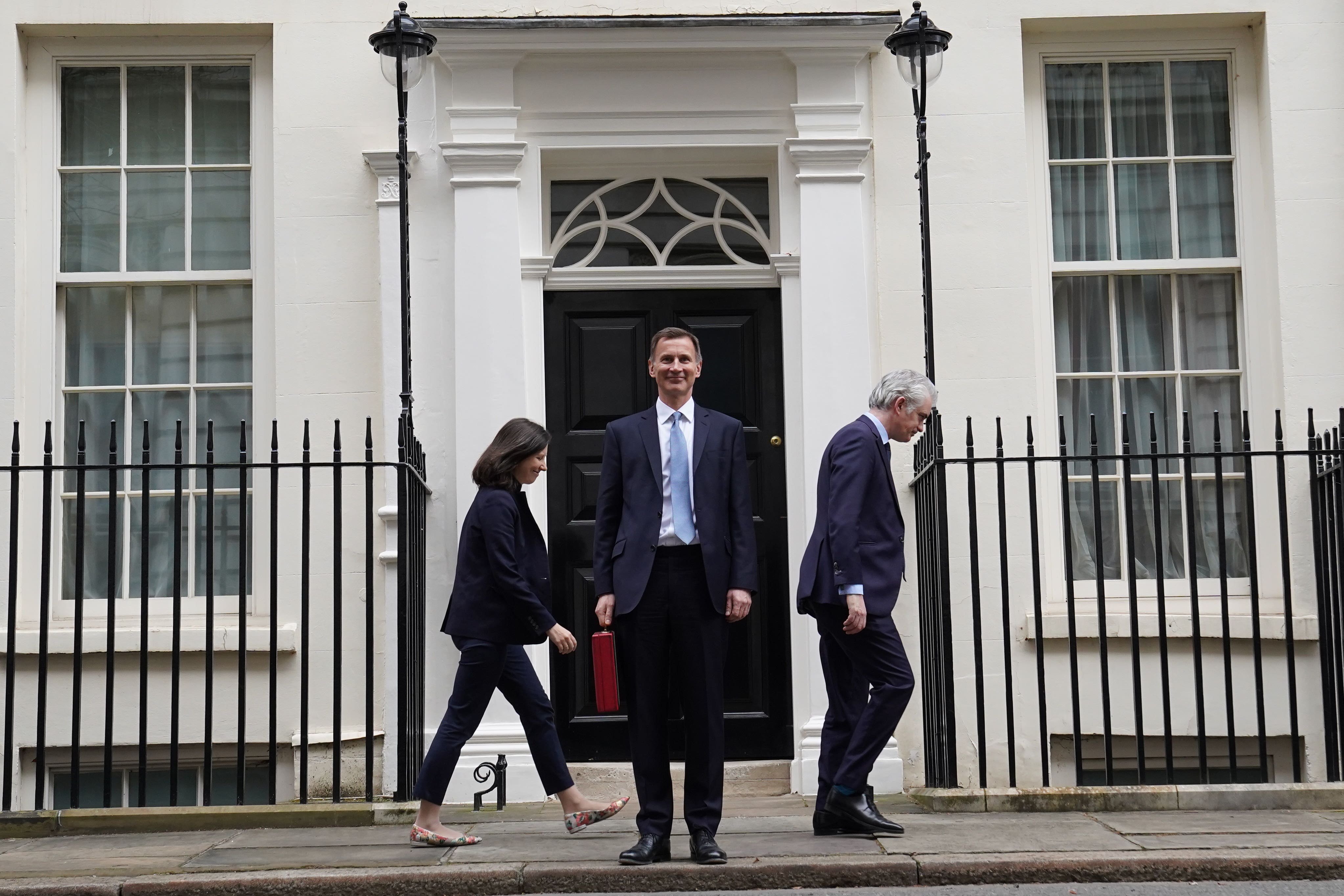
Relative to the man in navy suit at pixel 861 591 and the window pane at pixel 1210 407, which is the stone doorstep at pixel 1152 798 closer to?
the man in navy suit at pixel 861 591

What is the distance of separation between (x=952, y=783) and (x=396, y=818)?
2359 millimetres

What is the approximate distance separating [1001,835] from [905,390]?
5.62ft

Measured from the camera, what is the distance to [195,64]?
8062 millimetres

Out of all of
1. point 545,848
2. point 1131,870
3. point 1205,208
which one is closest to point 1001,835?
point 1131,870

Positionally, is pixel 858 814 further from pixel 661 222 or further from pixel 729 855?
pixel 661 222

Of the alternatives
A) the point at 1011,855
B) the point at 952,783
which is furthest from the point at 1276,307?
the point at 1011,855

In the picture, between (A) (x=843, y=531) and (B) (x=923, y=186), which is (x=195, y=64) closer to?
(B) (x=923, y=186)

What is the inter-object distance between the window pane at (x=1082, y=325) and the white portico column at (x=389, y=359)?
3.38 metres

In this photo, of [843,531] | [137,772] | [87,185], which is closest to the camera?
[843,531]

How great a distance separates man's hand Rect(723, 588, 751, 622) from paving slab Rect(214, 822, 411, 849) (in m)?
1.66

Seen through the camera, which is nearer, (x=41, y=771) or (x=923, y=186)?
(x=41, y=771)

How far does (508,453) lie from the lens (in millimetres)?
5906

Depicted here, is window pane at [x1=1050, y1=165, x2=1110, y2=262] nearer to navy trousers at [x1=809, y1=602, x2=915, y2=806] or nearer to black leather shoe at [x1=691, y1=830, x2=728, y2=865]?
navy trousers at [x1=809, y1=602, x2=915, y2=806]

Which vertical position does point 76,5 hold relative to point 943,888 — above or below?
above
